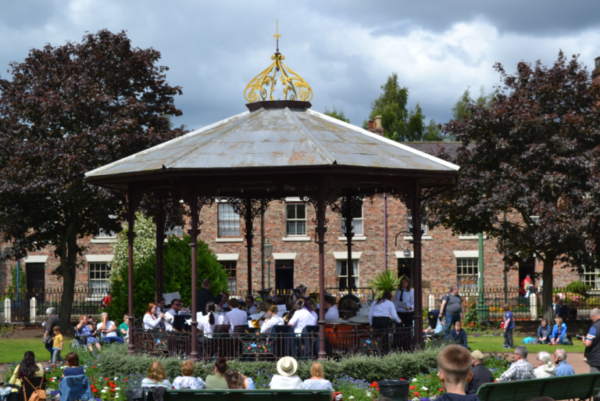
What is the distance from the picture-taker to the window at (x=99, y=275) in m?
40.4

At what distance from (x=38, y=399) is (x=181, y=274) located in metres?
16.3

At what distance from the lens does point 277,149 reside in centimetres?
1362

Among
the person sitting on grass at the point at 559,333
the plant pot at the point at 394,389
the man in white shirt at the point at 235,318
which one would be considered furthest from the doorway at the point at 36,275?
the plant pot at the point at 394,389

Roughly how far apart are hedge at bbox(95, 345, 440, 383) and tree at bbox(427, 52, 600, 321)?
11.9 metres

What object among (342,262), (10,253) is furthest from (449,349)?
(342,262)

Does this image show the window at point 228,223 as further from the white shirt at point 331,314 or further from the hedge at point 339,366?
the hedge at point 339,366

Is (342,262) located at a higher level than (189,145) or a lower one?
lower

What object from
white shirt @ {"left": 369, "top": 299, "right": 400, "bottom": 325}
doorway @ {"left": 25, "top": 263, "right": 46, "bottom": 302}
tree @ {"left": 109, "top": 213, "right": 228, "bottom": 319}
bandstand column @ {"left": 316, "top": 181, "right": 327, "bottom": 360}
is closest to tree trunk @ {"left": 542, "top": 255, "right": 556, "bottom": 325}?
tree @ {"left": 109, "top": 213, "right": 228, "bottom": 319}

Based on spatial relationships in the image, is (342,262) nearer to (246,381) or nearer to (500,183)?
(500,183)

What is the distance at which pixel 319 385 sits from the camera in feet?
31.7

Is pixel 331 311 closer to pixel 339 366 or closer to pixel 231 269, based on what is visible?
pixel 339 366

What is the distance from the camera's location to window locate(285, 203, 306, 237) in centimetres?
4069

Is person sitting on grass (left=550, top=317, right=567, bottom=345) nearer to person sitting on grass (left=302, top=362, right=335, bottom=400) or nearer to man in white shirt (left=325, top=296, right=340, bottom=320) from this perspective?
man in white shirt (left=325, top=296, right=340, bottom=320)

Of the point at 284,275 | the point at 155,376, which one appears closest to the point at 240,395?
the point at 155,376
